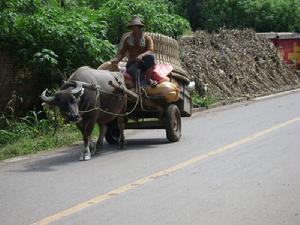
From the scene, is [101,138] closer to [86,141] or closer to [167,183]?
[86,141]

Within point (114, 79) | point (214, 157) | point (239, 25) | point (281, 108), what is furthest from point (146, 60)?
point (239, 25)

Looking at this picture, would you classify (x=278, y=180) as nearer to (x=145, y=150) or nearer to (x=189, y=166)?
(x=189, y=166)

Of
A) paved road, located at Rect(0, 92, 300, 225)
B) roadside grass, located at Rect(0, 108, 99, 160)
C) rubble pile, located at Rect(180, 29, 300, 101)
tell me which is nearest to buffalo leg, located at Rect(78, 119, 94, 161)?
paved road, located at Rect(0, 92, 300, 225)

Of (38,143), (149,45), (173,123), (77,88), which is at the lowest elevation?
(38,143)

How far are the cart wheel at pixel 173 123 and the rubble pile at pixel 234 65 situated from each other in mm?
8640

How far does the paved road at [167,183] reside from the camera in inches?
284

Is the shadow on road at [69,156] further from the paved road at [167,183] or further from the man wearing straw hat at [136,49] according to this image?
the man wearing straw hat at [136,49]

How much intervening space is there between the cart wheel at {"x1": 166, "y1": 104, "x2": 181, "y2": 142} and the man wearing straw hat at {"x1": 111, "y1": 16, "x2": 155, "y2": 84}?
0.99 m

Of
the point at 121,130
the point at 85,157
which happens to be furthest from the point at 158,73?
the point at 85,157

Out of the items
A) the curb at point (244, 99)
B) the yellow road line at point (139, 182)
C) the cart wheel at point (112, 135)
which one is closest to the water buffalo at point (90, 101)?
the cart wheel at point (112, 135)

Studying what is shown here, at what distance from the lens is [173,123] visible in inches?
507

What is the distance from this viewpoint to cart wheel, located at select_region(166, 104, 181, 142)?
12742 mm

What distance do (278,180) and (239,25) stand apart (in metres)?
28.7

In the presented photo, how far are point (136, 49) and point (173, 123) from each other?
5.44 feet
